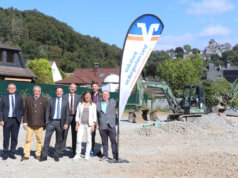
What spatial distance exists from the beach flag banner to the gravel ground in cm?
176

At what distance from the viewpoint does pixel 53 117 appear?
9.98 meters

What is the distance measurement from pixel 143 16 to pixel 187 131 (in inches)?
327

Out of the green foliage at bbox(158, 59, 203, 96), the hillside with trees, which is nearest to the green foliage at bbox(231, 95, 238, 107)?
Result: the green foliage at bbox(158, 59, 203, 96)

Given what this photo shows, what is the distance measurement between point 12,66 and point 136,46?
32.5 m

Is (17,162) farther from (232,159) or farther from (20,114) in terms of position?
(232,159)

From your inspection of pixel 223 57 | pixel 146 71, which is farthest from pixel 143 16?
pixel 223 57

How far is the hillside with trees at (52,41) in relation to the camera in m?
107

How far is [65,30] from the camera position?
421 ft

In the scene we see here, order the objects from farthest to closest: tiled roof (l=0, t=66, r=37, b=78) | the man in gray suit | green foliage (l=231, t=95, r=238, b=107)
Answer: tiled roof (l=0, t=66, r=37, b=78), green foliage (l=231, t=95, r=238, b=107), the man in gray suit

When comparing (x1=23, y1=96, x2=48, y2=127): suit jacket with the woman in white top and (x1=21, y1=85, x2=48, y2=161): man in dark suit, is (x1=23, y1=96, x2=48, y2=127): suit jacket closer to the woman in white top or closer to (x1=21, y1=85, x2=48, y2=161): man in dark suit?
(x1=21, y1=85, x2=48, y2=161): man in dark suit

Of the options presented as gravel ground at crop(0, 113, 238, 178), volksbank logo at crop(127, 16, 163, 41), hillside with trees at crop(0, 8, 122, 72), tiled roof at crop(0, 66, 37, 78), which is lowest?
gravel ground at crop(0, 113, 238, 178)

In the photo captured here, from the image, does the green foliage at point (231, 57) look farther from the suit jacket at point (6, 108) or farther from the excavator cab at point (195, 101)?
the suit jacket at point (6, 108)

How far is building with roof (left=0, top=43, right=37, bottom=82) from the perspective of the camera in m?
38.8

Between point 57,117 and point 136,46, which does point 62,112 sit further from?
point 136,46
